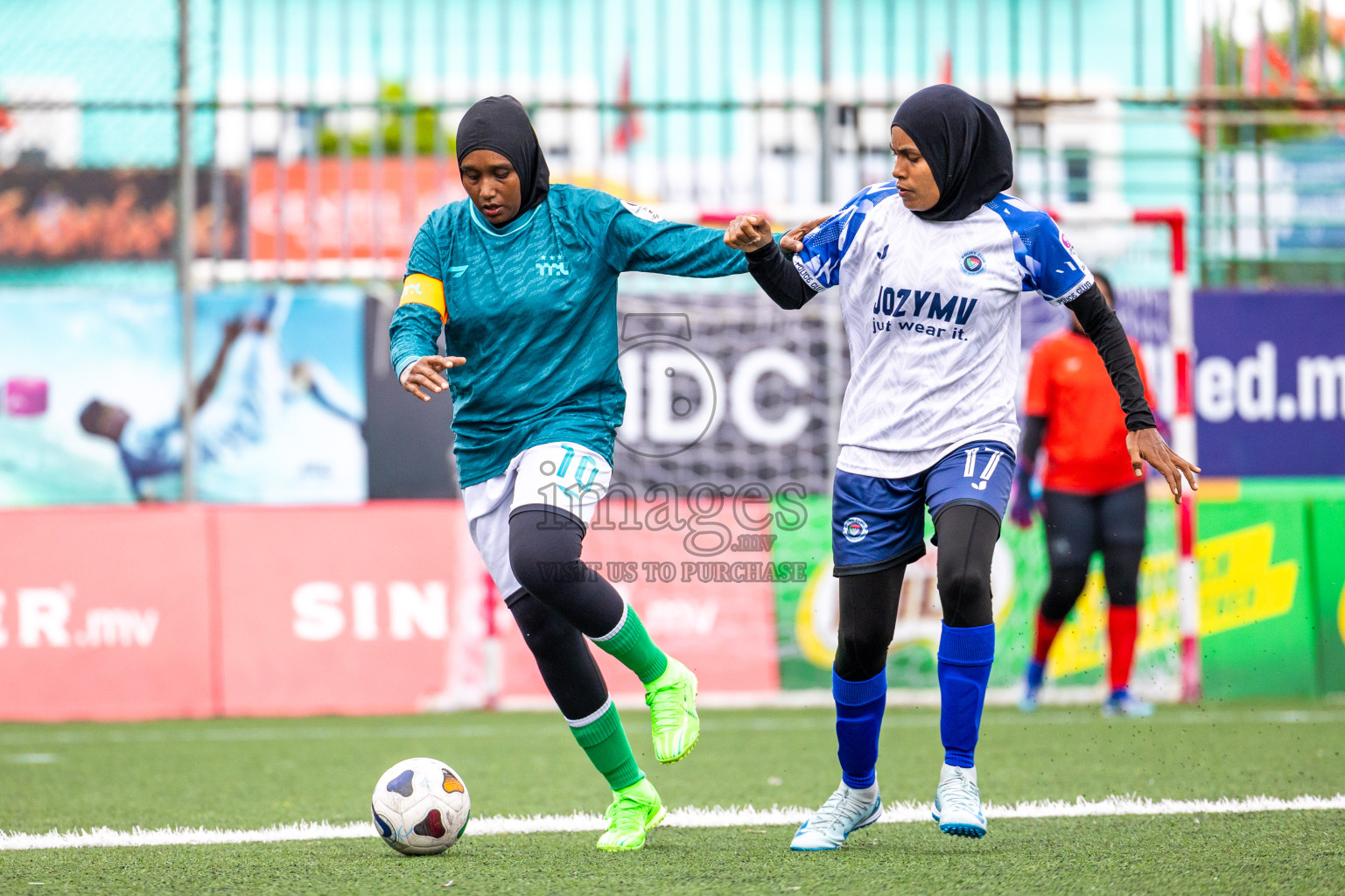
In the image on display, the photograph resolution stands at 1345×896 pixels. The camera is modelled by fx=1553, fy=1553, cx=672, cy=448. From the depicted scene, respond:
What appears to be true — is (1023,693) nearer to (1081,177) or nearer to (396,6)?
(1081,177)

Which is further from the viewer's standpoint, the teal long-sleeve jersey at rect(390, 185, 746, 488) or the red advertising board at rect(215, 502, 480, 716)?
the red advertising board at rect(215, 502, 480, 716)

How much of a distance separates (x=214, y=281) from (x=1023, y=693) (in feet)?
19.1

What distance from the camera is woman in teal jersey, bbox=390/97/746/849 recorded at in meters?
4.16

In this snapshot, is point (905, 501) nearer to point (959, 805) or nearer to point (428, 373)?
point (959, 805)

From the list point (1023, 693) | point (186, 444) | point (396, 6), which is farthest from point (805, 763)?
point (396, 6)

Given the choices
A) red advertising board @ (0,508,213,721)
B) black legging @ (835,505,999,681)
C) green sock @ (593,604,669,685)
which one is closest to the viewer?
black legging @ (835,505,999,681)

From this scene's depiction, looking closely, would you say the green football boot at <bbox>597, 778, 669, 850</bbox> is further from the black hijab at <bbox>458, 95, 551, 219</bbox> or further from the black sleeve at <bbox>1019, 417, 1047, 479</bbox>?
the black sleeve at <bbox>1019, 417, 1047, 479</bbox>

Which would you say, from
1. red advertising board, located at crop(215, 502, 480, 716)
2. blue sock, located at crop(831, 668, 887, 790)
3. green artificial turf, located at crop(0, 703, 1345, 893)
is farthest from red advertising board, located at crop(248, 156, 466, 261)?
blue sock, located at crop(831, 668, 887, 790)

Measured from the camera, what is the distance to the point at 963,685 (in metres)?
4.04

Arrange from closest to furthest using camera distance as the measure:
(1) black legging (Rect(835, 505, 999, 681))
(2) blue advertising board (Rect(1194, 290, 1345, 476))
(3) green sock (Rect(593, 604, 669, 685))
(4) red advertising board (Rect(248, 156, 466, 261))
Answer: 1. (1) black legging (Rect(835, 505, 999, 681))
2. (3) green sock (Rect(593, 604, 669, 685))
3. (2) blue advertising board (Rect(1194, 290, 1345, 476))
4. (4) red advertising board (Rect(248, 156, 466, 261))

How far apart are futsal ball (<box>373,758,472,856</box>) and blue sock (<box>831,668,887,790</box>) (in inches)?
42.3

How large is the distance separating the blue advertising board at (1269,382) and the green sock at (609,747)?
6.86 meters

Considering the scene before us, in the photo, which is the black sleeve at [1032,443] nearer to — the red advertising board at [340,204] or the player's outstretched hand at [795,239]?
the player's outstretched hand at [795,239]

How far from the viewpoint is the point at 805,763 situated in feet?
20.4
